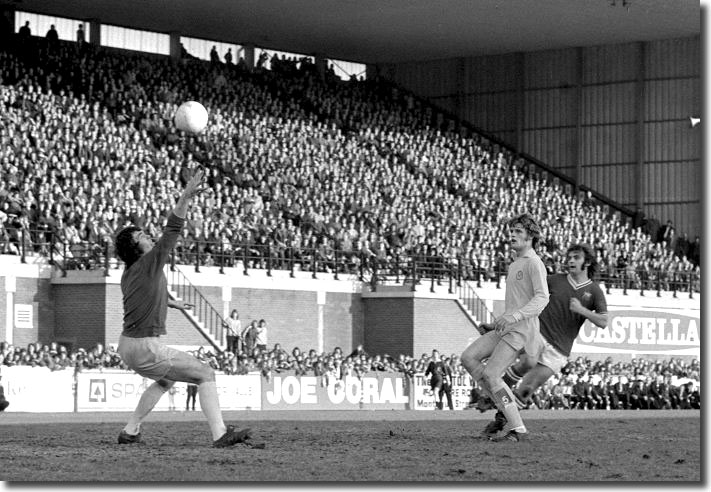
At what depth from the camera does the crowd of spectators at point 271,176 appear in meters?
41.4

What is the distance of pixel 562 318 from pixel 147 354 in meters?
5.43

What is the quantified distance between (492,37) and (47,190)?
28.9m

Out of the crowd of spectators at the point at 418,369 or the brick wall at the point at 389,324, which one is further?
the brick wall at the point at 389,324

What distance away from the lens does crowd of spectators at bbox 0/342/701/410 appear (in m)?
34.6

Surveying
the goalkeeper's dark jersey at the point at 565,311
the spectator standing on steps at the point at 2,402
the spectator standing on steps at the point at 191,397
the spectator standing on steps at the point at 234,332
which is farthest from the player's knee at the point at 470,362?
the spectator standing on steps at the point at 234,332

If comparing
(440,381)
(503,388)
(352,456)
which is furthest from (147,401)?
(440,381)

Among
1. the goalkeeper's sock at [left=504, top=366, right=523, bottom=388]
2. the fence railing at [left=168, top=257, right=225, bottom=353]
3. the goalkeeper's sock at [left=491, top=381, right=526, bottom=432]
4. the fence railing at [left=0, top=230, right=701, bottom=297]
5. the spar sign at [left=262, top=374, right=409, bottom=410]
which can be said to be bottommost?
the spar sign at [left=262, top=374, right=409, bottom=410]

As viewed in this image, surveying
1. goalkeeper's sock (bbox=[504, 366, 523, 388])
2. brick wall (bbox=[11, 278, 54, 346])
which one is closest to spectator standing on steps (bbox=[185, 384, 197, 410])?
brick wall (bbox=[11, 278, 54, 346])

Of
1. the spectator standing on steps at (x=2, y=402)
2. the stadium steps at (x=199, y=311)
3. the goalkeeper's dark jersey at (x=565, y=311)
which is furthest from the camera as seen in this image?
the stadium steps at (x=199, y=311)

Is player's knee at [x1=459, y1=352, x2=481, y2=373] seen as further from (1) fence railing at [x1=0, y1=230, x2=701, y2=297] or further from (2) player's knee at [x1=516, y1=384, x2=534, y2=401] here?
(1) fence railing at [x1=0, y1=230, x2=701, y2=297]

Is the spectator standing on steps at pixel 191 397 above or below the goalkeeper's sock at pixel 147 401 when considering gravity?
below

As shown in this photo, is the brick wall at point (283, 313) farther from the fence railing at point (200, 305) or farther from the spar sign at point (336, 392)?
the spar sign at point (336, 392)

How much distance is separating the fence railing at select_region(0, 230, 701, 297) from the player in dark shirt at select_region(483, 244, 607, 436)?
22846 millimetres

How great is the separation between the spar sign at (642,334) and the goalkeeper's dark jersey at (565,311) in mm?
34053
